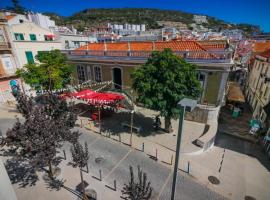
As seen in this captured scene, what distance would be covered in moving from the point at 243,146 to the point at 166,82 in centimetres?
1086

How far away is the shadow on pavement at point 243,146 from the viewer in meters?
14.4

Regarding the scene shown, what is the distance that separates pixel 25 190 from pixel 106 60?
1571 cm

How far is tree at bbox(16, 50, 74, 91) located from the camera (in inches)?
772

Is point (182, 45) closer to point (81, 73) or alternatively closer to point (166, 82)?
point (166, 82)

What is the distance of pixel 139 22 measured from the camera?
13050 cm

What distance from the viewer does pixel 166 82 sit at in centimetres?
1292

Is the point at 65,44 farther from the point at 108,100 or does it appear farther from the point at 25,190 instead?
the point at 25,190

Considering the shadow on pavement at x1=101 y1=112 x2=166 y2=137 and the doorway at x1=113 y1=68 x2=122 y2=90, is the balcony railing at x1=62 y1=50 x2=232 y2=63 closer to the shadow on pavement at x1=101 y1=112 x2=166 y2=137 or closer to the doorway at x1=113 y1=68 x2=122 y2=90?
the doorway at x1=113 y1=68 x2=122 y2=90

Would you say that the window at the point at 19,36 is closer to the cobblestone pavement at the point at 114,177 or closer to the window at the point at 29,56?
the window at the point at 29,56

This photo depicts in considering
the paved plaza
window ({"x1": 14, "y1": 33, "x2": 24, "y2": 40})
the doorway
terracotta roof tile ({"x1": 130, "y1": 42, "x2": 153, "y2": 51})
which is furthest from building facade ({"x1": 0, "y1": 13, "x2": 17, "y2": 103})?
terracotta roof tile ({"x1": 130, "y1": 42, "x2": 153, "y2": 51})

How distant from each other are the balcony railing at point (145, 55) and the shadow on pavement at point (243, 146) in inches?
320

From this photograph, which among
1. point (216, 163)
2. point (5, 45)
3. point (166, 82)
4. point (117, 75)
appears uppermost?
point (5, 45)

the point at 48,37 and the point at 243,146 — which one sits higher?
the point at 48,37

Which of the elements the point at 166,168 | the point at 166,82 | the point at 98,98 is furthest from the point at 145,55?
the point at 166,168
